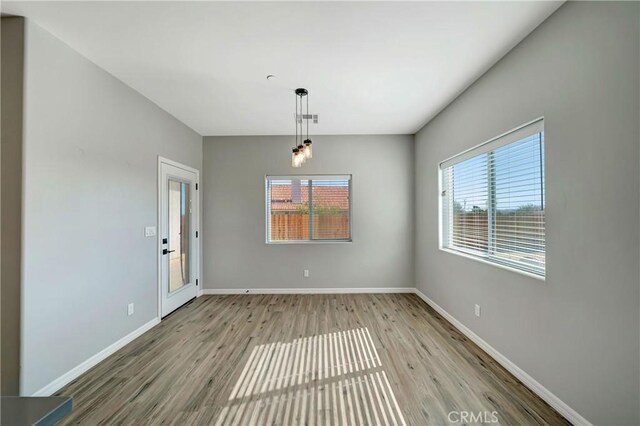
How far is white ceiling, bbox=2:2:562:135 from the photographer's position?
180 centimetres

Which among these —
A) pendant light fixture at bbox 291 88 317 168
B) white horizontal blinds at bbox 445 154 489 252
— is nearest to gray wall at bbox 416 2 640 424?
white horizontal blinds at bbox 445 154 489 252

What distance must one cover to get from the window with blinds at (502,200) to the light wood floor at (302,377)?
1031 mm

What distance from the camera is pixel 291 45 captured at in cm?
215

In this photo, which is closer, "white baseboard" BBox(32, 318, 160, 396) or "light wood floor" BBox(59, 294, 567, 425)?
"light wood floor" BBox(59, 294, 567, 425)

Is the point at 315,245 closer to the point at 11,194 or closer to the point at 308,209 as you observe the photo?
the point at 308,209

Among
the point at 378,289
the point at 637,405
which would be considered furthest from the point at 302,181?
the point at 637,405

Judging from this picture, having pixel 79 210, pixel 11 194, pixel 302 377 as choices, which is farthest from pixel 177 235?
pixel 302 377

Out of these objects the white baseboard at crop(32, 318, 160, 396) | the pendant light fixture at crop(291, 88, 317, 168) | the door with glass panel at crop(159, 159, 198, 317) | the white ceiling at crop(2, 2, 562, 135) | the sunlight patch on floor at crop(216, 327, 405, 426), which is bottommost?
the sunlight patch on floor at crop(216, 327, 405, 426)

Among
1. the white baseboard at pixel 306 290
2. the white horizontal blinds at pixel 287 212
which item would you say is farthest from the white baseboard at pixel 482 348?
the white horizontal blinds at pixel 287 212

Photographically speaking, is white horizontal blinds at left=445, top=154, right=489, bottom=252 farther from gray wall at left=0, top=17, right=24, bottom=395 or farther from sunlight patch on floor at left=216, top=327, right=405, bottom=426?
gray wall at left=0, top=17, right=24, bottom=395

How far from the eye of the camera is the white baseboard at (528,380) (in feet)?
5.63

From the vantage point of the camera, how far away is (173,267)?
3.73m

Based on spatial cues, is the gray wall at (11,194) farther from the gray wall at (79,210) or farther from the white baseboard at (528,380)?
the white baseboard at (528,380)

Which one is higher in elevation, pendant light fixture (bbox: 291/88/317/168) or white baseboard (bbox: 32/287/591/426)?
pendant light fixture (bbox: 291/88/317/168)
